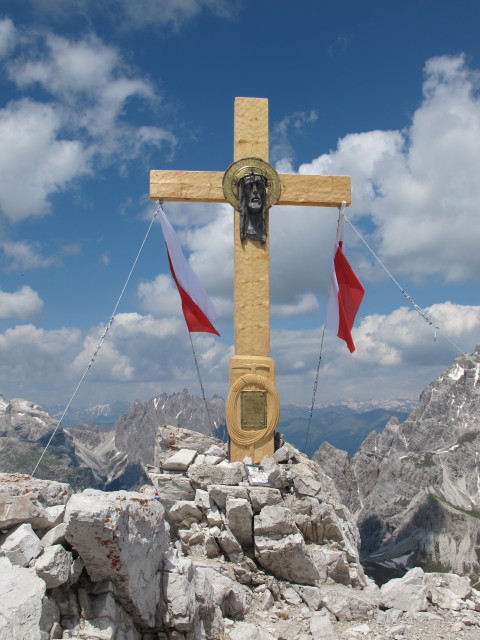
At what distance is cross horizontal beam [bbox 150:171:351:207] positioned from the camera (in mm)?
18609

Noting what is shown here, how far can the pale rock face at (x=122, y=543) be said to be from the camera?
683cm

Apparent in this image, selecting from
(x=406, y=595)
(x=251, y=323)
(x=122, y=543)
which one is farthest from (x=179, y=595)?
(x=251, y=323)

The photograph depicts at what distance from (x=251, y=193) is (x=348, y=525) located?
11.3 metres

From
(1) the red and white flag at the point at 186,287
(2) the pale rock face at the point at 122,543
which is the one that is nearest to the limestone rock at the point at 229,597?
(2) the pale rock face at the point at 122,543

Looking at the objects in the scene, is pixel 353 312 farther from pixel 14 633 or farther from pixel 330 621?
pixel 14 633

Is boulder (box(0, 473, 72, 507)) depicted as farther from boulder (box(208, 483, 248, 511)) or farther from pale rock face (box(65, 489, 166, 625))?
boulder (box(208, 483, 248, 511))

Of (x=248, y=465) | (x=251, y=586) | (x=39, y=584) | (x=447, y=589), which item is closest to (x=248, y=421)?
(x=248, y=465)

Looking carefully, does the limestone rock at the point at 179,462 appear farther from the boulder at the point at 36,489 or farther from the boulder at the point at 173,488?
the boulder at the point at 36,489

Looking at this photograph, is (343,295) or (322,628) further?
(343,295)

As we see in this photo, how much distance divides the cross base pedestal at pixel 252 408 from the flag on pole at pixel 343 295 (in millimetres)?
2871

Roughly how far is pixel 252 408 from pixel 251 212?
681 centimetres

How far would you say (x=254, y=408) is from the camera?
17156mm

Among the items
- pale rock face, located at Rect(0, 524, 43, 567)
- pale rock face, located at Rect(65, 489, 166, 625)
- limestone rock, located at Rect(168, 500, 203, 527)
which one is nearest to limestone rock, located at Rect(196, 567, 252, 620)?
pale rock face, located at Rect(65, 489, 166, 625)

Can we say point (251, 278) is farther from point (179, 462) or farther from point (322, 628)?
point (322, 628)
